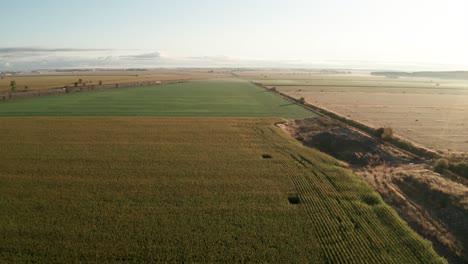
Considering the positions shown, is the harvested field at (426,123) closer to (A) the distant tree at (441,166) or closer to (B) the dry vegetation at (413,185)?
(B) the dry vegetation at (413,185)

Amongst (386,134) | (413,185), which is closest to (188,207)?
(413,185)

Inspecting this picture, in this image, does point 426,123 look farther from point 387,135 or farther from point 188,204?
point 188,204

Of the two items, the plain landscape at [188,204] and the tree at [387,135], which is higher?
the tree at [387,135]

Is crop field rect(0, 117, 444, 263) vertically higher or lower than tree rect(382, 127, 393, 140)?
lower

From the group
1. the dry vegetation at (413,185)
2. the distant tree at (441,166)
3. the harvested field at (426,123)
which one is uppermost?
the harvested field at (426,123)

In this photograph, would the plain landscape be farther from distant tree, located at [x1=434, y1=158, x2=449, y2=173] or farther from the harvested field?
the harvested field

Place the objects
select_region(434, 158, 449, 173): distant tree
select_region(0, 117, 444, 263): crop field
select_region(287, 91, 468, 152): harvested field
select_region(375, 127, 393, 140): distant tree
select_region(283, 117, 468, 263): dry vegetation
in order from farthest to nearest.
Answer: select_region(375, 127, 393, 140): distant tree
select_region(287, 91, 468, 152): harvested field
select_region(434, 158, 449, 173): distant tree
select_region(283, 117, 468, 263): dry vegetation
select_region(0, 117, 444, 263): crop field

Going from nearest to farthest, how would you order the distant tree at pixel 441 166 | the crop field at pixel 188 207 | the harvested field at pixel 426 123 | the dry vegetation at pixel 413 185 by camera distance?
1. the crop field at pixel 188 207
2. the dry vegetation at pixel 413 185
3. the distant tree at pixel 441 166
4. the harvested field at pixel 426 123

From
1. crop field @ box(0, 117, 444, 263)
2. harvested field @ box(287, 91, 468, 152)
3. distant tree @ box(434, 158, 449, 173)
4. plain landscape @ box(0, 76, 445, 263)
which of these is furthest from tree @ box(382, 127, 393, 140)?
crop field @ box(0, 117, 444, 263)

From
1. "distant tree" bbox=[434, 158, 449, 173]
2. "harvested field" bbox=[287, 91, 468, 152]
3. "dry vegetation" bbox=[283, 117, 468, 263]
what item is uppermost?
"harvested field" bbox=[287, 91, 468, 152]

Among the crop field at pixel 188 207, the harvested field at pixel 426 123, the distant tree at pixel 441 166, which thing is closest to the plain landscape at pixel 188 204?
the crop field at pixel 188 207
